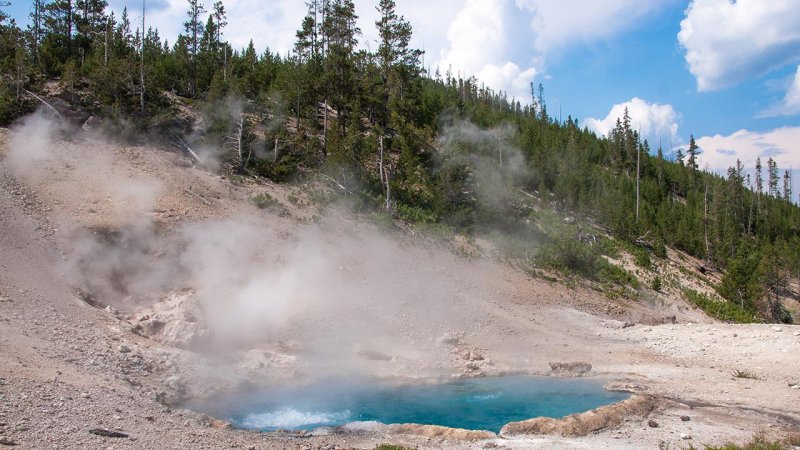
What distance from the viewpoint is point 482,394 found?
690 inches

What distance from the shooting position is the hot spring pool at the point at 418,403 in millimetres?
14812

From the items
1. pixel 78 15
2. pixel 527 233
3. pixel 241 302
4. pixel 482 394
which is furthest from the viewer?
pixel 78 15

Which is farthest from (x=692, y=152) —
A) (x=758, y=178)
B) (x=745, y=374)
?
(x=745, y=374)

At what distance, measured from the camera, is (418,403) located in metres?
16.6

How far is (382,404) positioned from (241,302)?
8187 millimetres

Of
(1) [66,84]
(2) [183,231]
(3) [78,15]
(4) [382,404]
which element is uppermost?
(3) [78,15]

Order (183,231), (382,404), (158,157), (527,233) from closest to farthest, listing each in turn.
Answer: (382,404), (183,231), (158,157), (527,233)

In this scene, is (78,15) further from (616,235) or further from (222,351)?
(616,235)

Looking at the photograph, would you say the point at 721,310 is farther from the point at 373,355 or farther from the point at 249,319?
the point at 249,319

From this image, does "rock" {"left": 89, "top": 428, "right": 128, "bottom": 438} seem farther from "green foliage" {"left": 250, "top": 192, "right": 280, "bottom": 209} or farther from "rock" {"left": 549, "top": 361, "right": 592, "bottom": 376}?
"green foliage" {"left": 250, "top": 192, "right": 280, "bottom": 209}

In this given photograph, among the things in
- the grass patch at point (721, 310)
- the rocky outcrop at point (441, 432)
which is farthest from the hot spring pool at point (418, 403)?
the grass patch at point (721, 310)

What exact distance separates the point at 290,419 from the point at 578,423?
7.92m

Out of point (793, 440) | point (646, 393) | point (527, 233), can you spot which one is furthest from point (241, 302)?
point (527, 233)

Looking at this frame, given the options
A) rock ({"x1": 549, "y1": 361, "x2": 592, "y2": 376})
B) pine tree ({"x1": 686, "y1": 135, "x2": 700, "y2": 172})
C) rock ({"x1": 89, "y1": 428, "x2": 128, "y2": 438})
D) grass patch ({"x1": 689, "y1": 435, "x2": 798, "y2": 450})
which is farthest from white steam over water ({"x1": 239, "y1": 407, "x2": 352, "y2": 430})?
pine tree ({"x1": 686, "y1": 135, "x2": 700, "y2": 172})
